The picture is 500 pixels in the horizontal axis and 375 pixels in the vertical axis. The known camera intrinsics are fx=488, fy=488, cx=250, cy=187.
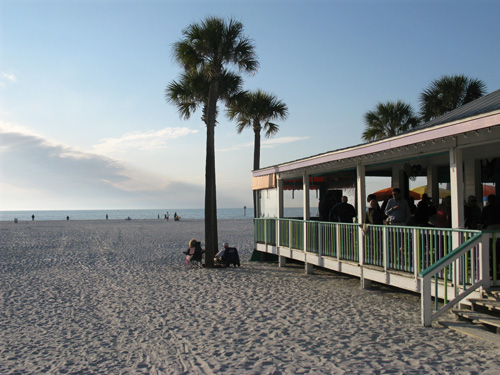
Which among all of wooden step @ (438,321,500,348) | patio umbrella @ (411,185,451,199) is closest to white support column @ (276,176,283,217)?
patio umbrella @ (411,185,451,199)

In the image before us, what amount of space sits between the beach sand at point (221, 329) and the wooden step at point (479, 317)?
1.14 feet

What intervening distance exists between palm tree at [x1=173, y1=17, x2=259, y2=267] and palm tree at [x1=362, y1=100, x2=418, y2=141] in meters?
15.2

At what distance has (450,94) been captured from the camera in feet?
81.3

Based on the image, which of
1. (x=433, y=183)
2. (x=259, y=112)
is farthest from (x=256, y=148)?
(x=433, y=183)

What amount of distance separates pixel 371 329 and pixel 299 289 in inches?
157

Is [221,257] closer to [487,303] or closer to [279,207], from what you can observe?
[279,207]

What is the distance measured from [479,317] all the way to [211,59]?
11984mm

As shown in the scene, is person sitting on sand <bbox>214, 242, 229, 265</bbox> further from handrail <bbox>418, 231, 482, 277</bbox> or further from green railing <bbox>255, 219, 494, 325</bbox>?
handrail <bbox>418, 231, 482, 277</bbox>

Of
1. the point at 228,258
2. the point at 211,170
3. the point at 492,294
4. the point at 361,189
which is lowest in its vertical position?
the point at 228,258

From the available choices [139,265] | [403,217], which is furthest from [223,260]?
[403,217]

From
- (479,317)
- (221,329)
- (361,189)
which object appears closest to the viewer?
(479,317)

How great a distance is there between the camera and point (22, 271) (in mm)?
15148

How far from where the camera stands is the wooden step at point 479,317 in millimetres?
6445

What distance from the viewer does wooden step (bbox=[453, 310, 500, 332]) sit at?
6445mm
